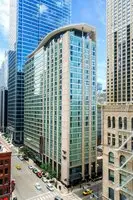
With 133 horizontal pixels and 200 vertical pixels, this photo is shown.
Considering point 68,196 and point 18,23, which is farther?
point 18,23

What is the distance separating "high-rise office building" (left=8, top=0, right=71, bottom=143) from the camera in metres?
151

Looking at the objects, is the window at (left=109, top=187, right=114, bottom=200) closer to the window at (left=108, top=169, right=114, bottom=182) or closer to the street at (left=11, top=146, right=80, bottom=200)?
the window at (left=108, top=169, right=114, bottom=182)

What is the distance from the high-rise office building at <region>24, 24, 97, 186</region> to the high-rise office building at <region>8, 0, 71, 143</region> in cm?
5739

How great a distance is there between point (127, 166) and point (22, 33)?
130 metres

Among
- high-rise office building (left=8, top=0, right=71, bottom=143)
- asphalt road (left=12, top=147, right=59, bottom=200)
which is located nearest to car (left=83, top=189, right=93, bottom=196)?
asphalt road (left=12, top=147, right=59, bottom=200)

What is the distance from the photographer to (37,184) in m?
74.1

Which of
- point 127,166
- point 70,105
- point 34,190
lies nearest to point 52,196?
point 34,190

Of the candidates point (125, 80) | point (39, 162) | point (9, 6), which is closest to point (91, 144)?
point (39, 162)

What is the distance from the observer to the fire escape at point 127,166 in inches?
1681

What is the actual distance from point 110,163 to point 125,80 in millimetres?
105581

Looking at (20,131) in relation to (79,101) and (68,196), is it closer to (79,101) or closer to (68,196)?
(79,101)

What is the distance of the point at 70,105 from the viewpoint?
7862 centimetres

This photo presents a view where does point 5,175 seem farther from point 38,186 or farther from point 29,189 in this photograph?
point 38,186

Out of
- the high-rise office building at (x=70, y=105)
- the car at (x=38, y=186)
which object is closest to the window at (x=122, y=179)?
the high-rise office building at (x=70, y=105)
